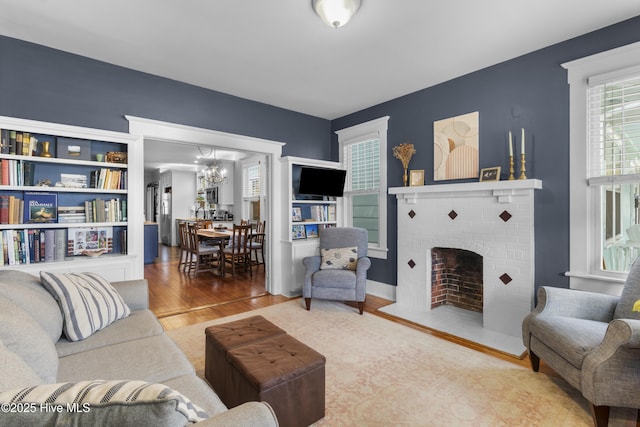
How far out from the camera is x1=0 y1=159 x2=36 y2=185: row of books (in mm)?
2621

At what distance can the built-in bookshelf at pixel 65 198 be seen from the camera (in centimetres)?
264

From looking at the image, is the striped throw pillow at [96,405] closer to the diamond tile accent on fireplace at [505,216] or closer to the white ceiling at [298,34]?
the white ceiling at [298,34]

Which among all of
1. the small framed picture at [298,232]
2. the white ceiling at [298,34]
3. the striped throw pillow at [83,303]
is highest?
the white ceiling at [298,34]

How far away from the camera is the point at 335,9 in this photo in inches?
85.9

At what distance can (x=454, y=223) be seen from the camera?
11.4ft

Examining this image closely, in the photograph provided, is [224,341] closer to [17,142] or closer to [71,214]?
[71,214]

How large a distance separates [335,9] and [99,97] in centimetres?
255

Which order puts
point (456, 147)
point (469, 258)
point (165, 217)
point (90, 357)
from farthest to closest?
point (165, 217)
point (469, 258)
point (456, 147)
point (90, 357)

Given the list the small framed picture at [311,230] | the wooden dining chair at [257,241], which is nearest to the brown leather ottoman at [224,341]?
the small framed picture at [311,230]

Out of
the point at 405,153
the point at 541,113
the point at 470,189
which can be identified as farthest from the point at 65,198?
the point at 541,113

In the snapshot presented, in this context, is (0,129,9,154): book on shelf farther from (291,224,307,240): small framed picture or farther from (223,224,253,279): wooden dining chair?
(223,224,253,279): wooden dining chair

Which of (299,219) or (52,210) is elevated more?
(52,210)

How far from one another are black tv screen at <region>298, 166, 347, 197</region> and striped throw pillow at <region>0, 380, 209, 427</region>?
392 cm

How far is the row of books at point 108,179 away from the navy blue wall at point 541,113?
3.66 metres
